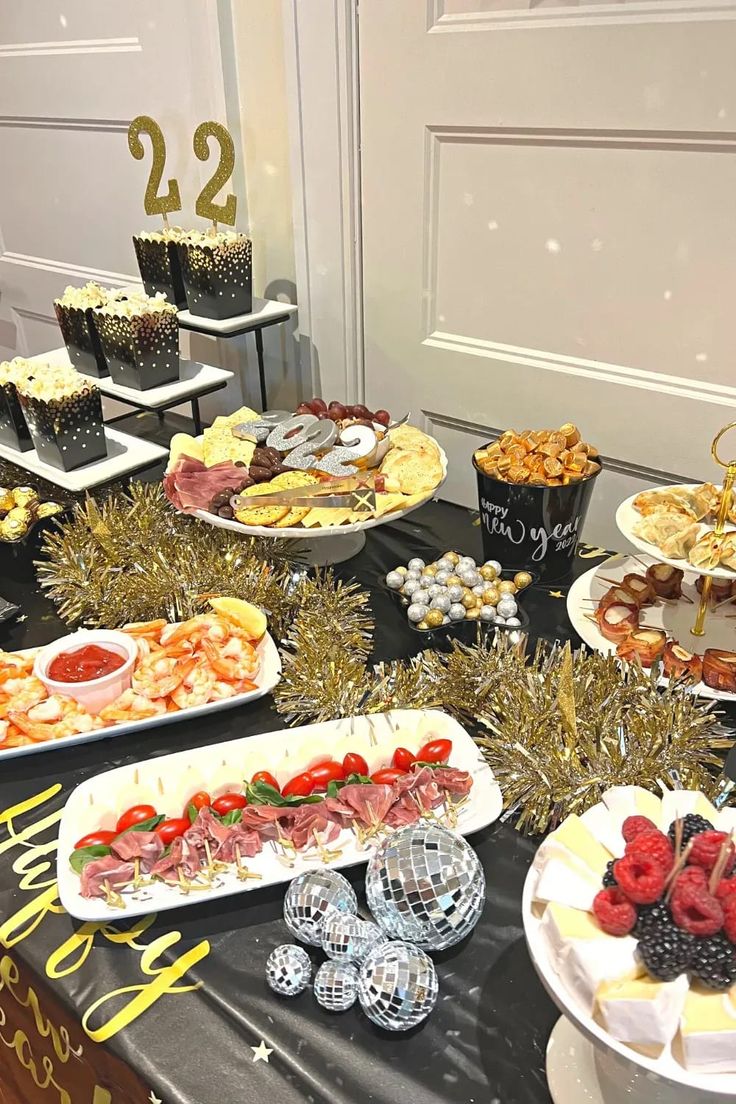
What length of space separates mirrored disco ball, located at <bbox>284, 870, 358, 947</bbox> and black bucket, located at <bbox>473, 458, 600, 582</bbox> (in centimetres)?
58

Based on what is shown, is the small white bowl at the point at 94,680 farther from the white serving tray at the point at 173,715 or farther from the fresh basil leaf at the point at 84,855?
the fresh basil leaf at the point at 84,855

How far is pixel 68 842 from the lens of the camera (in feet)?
2.50

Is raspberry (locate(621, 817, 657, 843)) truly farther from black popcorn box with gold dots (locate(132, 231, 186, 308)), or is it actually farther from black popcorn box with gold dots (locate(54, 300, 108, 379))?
black popcorn box with gold dots (locate(132, 231, 186, 308))

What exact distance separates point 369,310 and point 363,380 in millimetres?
135

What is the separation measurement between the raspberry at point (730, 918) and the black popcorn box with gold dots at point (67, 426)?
41.4 inches

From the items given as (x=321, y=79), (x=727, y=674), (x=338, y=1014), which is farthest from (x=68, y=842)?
(x=321, y=79)

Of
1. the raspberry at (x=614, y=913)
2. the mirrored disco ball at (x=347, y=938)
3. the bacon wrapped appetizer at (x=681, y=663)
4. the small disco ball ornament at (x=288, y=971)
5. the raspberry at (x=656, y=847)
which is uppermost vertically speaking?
the raspberry at (x=656, y=847)

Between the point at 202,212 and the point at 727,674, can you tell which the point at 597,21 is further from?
the point at 727,674

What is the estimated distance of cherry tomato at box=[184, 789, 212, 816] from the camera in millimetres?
794

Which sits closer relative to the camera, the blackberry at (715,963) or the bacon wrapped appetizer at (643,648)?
the blackberry at (715,963)

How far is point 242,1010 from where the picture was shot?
675 mm

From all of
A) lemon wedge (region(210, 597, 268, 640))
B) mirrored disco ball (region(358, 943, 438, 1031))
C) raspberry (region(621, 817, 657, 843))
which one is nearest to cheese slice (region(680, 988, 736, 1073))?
raspberry (region(621, 817, 657, 843))

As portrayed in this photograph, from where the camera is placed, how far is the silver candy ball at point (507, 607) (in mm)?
1013

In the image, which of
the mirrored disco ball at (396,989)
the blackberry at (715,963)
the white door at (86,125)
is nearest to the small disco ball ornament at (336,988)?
the mirrored disco ball at (396,989)
